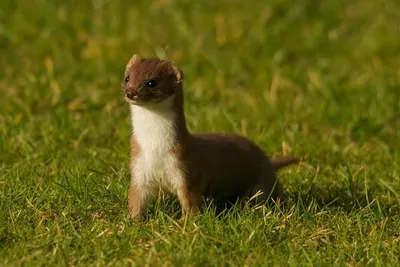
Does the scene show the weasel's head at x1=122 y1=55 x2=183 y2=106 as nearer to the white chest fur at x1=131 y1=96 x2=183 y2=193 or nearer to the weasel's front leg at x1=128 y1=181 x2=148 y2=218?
the white chest fur at x1=131 y1=96 x2=183 y2=193

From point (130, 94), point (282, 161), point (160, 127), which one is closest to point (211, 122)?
point (282, 161)

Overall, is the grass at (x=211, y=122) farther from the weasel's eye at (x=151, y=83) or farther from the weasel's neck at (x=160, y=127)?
the weasel's eye at (x=151, y=83)

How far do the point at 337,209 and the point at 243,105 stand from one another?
3.20 meters

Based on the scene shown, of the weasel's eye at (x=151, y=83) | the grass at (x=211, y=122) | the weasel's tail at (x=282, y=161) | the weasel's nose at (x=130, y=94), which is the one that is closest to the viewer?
the grass at (x=211, y=122)

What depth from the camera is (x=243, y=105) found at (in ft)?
30.5

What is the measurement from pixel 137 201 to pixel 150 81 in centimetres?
78

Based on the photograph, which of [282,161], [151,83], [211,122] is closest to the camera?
[151,83]

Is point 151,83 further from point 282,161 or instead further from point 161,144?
point 282,161

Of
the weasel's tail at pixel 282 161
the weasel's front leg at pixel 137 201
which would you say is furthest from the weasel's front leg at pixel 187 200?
the weasel's tail at pixel 282 161

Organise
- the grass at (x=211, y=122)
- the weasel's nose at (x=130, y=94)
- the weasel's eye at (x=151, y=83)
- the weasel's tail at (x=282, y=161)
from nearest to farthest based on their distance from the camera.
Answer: the grass at (x=211, y=122), the weasel's nose at (x=130, y=94), the weasel's eye at (x=151, y=83), the weasel's tail at (x=282, y=161)

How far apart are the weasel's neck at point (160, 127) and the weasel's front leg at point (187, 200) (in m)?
0.29

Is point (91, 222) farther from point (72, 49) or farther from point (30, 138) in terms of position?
point (72, 49)

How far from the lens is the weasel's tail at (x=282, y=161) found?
6859 millimetres

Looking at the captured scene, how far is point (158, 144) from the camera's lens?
578 centimetres
